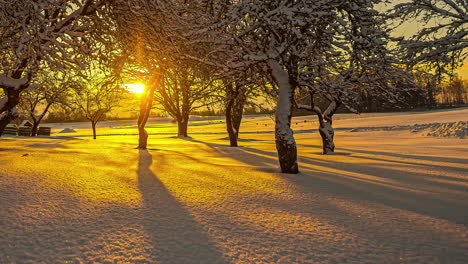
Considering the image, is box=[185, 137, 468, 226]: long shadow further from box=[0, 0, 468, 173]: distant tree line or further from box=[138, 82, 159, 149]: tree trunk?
box=[138, 82, 159, 149]: tree trunk

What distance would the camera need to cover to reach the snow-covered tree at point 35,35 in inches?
225

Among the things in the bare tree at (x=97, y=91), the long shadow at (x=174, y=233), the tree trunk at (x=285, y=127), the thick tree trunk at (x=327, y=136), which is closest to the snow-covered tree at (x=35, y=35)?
the bare tree at (x=97, y=91)

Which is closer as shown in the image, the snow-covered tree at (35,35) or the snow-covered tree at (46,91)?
the snow-covered tree at (35,35)

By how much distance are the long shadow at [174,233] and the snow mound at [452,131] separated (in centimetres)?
1996

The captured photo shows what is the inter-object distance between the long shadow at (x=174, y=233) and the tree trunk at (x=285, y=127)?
3514 mm

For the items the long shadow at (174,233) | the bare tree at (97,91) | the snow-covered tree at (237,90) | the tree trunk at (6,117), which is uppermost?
the bare tree at (97,91)

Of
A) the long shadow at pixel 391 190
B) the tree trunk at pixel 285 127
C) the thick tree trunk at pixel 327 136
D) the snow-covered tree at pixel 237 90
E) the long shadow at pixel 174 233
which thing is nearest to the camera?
the long shadow at pixel 174 233

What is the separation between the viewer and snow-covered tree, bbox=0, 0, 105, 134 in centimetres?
570

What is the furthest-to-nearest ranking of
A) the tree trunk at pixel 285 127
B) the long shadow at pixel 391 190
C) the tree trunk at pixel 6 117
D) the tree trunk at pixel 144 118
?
the tree trunk at pixel 144 118
the tree trunk at pixel 6 117
the tree trunk at pixel 285 127
the long shadow at pixel 391 190

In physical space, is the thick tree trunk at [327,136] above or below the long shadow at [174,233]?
above

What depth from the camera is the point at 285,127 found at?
25.7 feet

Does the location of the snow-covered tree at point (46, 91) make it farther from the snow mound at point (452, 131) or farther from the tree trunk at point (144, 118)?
the snow mound at point (452, 131)

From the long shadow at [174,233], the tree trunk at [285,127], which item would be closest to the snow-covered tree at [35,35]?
the long shadow at [174,233]

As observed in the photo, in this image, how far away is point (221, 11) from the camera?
24.6 ft
